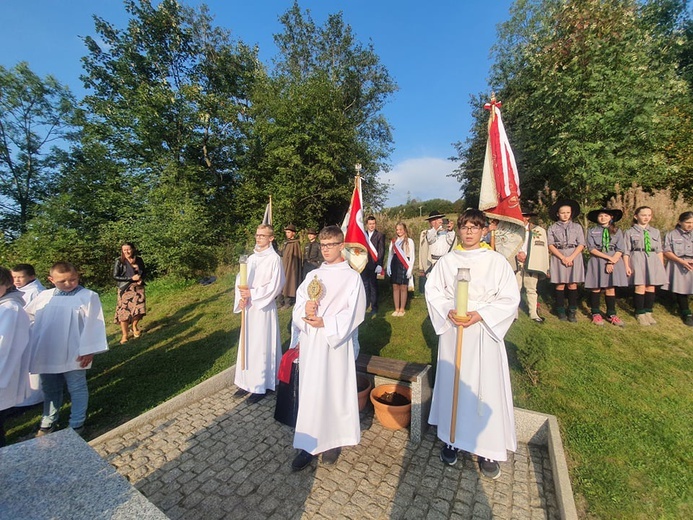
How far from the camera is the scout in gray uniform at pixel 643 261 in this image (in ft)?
21.9

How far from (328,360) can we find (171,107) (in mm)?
21564

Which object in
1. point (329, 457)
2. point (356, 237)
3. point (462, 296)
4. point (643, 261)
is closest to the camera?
point (462, 296)

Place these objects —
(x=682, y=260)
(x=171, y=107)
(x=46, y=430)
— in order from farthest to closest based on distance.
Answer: (x=171, y=107) → (x=682, y=260) → (x=46, y=430)

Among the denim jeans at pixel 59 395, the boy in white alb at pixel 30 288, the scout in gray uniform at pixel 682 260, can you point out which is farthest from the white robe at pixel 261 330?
the scout in gray uniform at pixel 682 260

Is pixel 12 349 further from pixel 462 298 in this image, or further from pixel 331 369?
pixel 462 298

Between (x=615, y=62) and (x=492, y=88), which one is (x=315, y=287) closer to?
(x=615, y=62)

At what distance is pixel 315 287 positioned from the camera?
3.32 m

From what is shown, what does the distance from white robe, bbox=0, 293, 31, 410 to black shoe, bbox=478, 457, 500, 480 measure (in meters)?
4.77

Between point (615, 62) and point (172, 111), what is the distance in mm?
21023

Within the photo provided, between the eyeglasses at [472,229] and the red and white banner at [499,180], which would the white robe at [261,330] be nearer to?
the eyeglasses at [472,229]

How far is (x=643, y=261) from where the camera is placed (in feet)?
22.2

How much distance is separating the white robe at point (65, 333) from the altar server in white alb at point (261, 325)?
1715 millimetres

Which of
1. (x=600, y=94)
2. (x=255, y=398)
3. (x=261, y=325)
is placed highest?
(x=600, y=94)

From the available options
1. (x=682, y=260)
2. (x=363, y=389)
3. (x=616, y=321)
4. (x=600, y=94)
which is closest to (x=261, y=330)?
(x=363, y=389)
